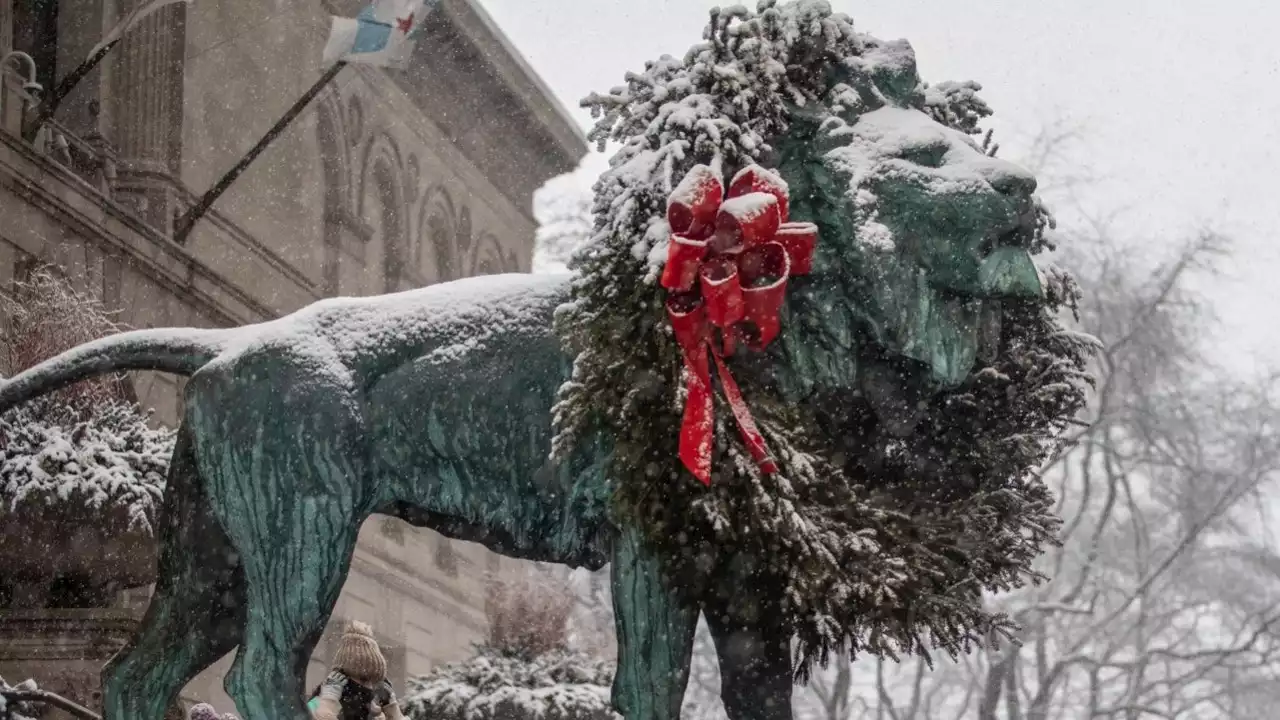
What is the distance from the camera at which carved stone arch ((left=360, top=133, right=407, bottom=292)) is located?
18484mm

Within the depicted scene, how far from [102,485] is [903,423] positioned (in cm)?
403

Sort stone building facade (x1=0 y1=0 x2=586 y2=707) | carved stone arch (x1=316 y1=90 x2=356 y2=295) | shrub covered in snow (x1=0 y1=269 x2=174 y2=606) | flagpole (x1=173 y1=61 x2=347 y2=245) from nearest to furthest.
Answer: shrub covered in snow (x1=0 y1=269 x2=174 y2=606) → stone building facade (x1=0 y1=0 x2=586 y2=707) → flagpole (x1=173 y1=61 x2=347 y2=245) → carved stone arch (x1=316 y1=90 x2=356 y2=295)

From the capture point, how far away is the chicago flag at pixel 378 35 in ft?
50.1

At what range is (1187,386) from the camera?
71.6 ft

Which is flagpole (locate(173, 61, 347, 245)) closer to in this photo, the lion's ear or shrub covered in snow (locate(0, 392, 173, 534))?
shrub covered in snow (locate(0, 392, 173, 534))

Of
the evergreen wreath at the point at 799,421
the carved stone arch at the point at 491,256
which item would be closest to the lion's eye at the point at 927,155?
the evergreen wreath at the point at 799,421

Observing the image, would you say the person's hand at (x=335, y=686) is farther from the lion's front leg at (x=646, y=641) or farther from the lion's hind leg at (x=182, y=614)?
the lion's front leg at (x=646, y=641)

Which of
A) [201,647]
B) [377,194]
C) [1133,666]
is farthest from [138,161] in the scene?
[1133,666]

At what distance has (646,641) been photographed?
11.8 feet

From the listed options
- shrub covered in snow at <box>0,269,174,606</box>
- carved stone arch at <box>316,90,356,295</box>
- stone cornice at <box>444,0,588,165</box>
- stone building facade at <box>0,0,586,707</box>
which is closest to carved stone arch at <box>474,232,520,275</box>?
stone building facade at <box>0,0,586,707</box>

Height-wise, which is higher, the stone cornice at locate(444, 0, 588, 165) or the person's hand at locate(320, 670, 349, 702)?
the stone cornice at locate(444, 0, 588, 165)

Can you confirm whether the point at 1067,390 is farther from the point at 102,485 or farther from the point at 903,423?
the point at 102,485

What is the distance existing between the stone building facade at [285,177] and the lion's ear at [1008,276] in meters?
8.10

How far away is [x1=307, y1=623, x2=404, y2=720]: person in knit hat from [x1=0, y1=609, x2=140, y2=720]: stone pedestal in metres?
1.54
